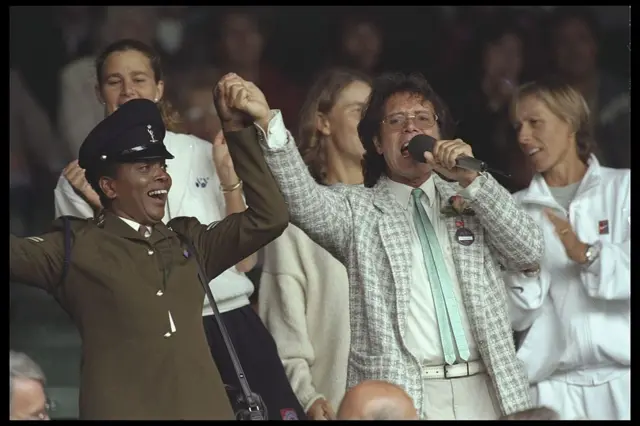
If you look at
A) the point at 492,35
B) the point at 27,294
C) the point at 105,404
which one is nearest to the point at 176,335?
the point at 105,404

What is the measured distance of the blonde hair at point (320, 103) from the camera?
4.67 metres

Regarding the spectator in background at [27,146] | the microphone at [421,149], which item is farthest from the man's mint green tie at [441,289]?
the spectator in background at [27,146]

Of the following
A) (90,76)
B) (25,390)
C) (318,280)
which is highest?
(90,76)

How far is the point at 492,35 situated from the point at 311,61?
2.21ft

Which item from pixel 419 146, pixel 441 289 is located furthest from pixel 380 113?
pixel 441 289

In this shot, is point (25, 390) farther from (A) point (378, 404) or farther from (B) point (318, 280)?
(A) point (378, 404)

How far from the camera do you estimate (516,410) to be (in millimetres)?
4102

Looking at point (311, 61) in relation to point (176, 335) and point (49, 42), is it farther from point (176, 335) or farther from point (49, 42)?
point (176, 335)

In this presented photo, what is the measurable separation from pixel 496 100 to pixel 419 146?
0.70 metres

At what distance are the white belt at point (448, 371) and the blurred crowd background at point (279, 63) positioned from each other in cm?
83

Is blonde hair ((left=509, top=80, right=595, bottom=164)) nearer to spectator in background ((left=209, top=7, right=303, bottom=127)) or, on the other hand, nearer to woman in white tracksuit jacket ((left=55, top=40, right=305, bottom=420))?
spectator in background ((left=209, top=7, right=303, bottom=127))

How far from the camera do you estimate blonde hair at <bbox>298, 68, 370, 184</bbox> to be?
4668 millimetres

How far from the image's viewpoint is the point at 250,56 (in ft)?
15.2
